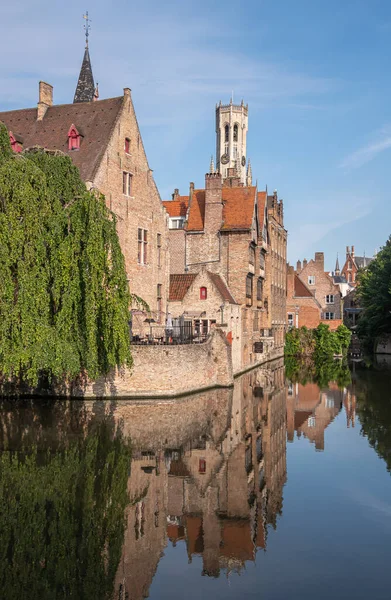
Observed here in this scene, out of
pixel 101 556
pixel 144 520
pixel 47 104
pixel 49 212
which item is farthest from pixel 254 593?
pixel 47 104

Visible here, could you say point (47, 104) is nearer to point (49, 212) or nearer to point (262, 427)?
point (49, 212)

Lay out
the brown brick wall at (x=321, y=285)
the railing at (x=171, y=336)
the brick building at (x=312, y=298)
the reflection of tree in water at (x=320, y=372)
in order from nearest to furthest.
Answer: the railing at (x=171, y=336) → the reflection of tree in water at (x=320, y=372) → the brick building at (x=312, y=298) → the brown brick wall at (x=321, y=285)

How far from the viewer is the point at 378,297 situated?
55.9 metres

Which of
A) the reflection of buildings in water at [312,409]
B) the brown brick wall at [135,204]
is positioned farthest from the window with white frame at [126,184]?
the reflection of buildings in water at [312,409]

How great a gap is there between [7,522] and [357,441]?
1209cm

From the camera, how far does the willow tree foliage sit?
18.4 m

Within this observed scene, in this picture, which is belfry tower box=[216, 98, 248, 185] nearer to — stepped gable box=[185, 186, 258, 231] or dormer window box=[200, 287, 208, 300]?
stepped gable box=[185, 186, 258, 231]

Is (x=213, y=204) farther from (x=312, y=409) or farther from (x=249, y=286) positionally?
(x=312, y=409)

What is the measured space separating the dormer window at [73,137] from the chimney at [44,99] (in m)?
3.25

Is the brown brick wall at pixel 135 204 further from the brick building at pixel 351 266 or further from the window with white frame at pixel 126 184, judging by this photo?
the brick building at pixel 351 266

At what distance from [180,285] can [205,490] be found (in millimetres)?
21829

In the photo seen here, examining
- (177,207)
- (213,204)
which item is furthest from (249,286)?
(177,207)

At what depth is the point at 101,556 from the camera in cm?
933

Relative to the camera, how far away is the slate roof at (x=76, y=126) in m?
27.9
